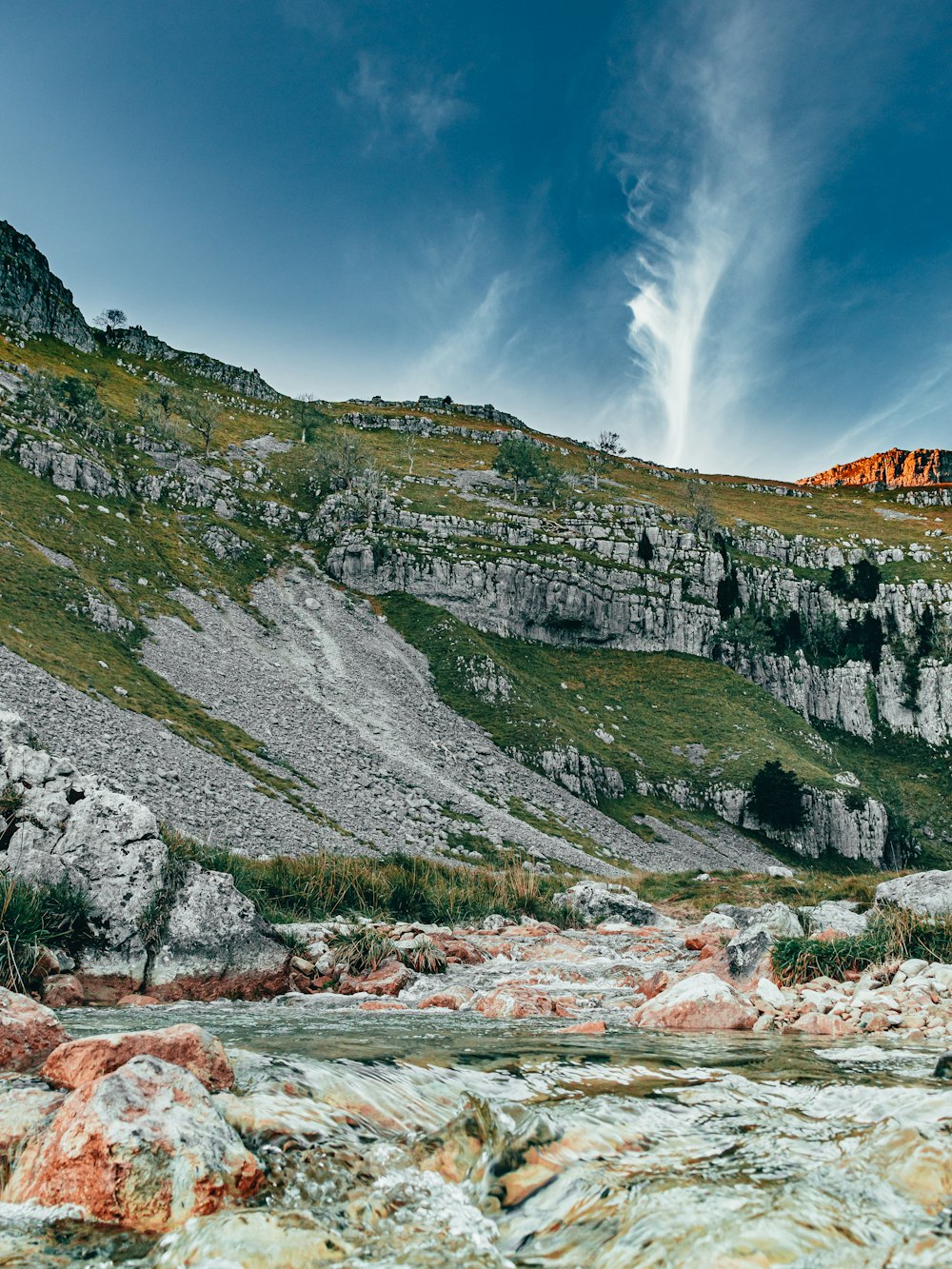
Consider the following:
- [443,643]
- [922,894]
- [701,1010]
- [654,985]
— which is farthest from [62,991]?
[443,643]

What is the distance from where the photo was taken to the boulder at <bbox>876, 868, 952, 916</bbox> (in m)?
19.0

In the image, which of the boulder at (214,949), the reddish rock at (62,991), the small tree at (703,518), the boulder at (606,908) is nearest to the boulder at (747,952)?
the boulder at (214,949)

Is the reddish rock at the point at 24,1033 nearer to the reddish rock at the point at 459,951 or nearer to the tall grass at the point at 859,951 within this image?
the reddish rock at the point at 459,951

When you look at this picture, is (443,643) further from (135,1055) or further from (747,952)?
(135,1055)

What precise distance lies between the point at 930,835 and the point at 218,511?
109716mm

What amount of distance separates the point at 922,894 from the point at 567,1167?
2013 centimetres

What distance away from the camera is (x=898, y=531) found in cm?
14662

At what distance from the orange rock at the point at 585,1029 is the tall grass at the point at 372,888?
1037cm

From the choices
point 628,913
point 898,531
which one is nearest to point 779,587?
point 898,531

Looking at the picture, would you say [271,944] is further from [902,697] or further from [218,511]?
[902,697]

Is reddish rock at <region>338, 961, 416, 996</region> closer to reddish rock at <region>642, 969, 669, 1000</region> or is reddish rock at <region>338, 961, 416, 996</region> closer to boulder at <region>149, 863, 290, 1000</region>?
boulder at <region>149, 863, 290, 1000</region>

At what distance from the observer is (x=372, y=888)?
24.9 m

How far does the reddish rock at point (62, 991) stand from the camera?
12.1 meters

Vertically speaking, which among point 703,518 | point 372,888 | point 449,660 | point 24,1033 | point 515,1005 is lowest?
point 372,888
